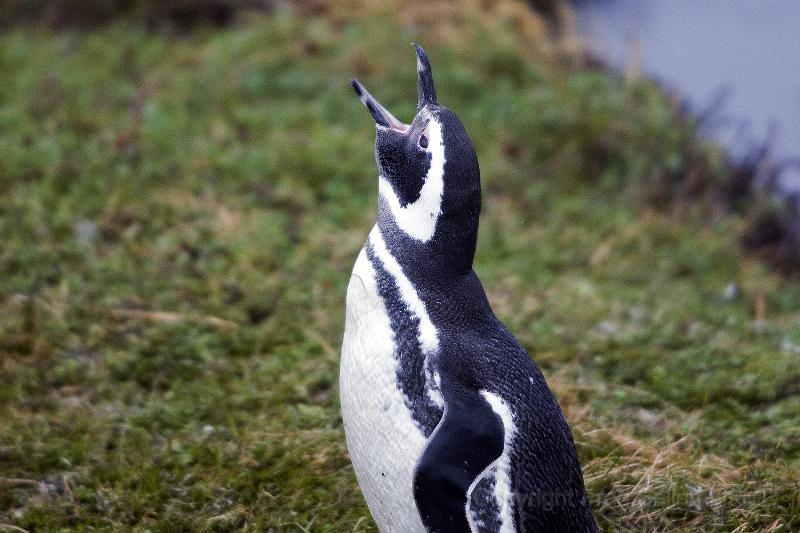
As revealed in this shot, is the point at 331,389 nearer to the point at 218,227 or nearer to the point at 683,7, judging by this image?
the point at 218,227

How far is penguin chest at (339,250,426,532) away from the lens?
2.06 m

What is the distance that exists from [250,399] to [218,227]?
1320mm

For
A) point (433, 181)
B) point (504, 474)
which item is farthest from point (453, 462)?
point (433, 181)

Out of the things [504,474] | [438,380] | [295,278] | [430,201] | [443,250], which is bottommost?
[295,278]

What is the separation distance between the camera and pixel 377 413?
83.4 inches

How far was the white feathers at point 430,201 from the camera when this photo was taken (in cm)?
217

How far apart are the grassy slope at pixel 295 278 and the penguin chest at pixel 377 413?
1.64 ft

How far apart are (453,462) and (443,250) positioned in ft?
1.63

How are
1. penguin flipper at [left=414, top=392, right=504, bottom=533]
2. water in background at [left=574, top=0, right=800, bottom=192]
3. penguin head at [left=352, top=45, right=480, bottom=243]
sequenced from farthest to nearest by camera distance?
water in background at [left=574, top=0, right=800, bottom=192] → penguin head at [left=352, top=45, right=480, bottom=243] → penguin flipper at [left=414, top=392, right=504, bottom=533]

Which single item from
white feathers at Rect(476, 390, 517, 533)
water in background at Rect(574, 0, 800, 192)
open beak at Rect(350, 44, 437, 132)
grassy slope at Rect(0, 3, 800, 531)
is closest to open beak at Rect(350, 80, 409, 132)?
open beak at Rect(350, 44, 437, 132)

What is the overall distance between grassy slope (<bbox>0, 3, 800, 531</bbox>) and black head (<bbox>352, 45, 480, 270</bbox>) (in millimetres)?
869

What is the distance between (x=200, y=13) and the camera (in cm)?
656

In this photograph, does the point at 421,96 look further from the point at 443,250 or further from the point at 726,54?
the point at 726,54

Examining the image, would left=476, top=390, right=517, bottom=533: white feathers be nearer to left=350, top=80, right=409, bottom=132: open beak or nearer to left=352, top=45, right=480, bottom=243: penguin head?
left=352, top=45, right=480, bottom=243: penguin head
